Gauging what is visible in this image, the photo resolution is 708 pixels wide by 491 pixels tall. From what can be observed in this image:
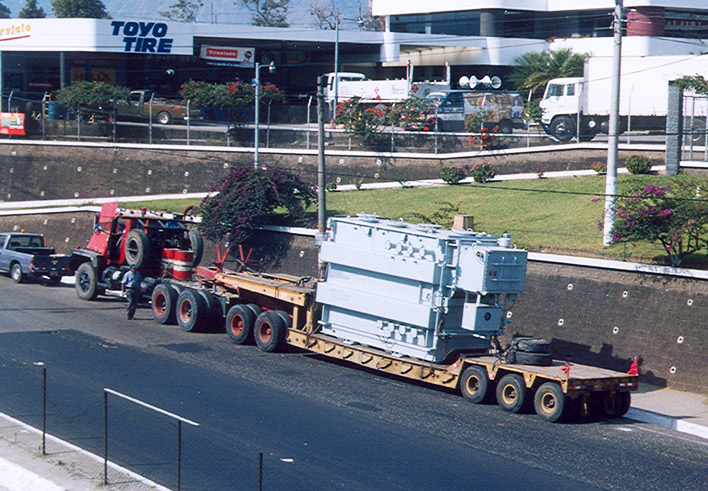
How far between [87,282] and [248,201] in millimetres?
6697

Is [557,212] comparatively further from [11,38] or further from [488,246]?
[11,38]

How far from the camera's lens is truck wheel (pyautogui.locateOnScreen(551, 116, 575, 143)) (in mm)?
40938

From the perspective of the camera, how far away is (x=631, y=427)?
18.0 metres

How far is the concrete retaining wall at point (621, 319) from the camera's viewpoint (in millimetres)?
21375

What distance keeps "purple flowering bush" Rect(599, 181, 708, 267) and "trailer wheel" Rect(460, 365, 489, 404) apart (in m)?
6.87

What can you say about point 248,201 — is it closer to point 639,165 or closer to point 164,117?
point 639,165

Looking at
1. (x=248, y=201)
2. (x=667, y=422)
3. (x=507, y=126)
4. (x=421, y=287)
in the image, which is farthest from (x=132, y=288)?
(x=507, y=126)

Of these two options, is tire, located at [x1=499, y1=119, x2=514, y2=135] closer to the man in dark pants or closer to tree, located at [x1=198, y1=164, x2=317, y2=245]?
tree, located at [x1=198, y1=164, x2=317, y2=245]

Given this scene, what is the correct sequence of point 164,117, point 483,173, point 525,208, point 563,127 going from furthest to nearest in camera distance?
point 164,117
point 563,127
point 483,173
point 525,208

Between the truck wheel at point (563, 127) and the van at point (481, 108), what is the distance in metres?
1.55

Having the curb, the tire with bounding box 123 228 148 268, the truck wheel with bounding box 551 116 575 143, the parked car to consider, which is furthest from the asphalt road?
the truck wheel with bounding box 551 116 575 143

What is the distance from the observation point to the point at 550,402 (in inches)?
703

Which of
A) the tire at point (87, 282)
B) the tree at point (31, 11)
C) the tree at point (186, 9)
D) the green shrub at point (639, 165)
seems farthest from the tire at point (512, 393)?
the tree at point (31, 11)

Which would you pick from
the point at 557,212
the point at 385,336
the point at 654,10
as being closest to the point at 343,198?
the point at 557,212
